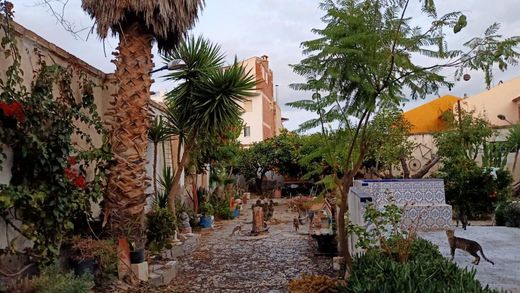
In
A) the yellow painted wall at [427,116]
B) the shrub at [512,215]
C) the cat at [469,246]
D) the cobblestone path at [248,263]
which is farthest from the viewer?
the yellow painted wall at [427,116]

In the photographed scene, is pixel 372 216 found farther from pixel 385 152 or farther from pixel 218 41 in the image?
pixel 385 152

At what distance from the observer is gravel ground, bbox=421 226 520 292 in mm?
4617

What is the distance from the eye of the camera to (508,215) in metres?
9.65

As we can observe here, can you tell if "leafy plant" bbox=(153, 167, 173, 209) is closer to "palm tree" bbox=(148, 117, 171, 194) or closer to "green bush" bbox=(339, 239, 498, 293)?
"palm tree" bbox=(148, 117, 171, 194)

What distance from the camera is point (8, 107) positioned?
475 cm

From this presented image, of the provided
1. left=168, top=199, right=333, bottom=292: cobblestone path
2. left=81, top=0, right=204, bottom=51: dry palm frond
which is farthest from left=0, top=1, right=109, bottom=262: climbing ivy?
left=168, top=199, right=333, bottom=292: cobblestone path

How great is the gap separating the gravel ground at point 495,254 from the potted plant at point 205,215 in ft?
25.2

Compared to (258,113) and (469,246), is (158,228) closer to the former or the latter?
(469,246)

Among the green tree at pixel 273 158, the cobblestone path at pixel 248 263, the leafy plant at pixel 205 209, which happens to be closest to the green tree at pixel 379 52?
the cobblestone path at pixel 248 263

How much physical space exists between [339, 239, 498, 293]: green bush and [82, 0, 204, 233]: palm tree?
3861mm

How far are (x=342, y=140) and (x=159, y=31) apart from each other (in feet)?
11.7

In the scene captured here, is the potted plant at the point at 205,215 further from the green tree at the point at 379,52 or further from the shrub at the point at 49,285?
the green tree at the point at 379,52

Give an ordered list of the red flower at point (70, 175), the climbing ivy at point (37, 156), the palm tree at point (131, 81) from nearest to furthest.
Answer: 1. the climbing ivy at point (37, 156)
2. the red flower at point (70, 175)
3. the palm tree at point (131, 81)

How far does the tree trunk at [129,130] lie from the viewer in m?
6.75
